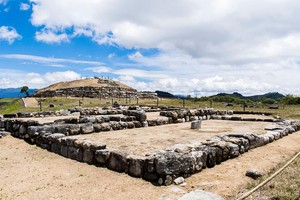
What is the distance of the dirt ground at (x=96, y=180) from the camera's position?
25.2 ft

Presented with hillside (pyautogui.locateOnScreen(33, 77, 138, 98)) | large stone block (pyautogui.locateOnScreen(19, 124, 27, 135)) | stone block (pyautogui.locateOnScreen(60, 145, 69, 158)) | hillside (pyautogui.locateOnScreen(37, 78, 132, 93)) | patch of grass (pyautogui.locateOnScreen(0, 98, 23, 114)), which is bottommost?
stone block (pyautogui.locateOnScreen(60, 145, 69, 158))

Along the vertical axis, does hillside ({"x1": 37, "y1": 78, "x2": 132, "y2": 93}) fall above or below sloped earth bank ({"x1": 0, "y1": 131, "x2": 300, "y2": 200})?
above

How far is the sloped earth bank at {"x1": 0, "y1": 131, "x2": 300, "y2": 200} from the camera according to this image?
7.69 metres

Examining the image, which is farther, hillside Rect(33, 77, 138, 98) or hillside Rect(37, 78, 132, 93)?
hillside Rect(37, 78, 132, 93)

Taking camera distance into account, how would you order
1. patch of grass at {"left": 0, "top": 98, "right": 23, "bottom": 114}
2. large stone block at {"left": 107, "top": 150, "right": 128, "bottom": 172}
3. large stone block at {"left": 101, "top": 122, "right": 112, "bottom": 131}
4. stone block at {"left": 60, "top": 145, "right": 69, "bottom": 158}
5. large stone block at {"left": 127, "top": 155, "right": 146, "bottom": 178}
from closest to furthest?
large stone block at {"left": 127, "top": 155, "right": 146, "bottom": 178} → large stone block at {"left": 107, "top": 150, "right": 128, "bottom": 172} → stone block at {"left": 60, "top": 145, "right": 69, "bottom": 158} → large stone block at {"left": 101, "top": 122, "right": 112, "bottom": 131} → patch of grass at {"left": 0, "top": 98, "right": 23, "bottom": 114}

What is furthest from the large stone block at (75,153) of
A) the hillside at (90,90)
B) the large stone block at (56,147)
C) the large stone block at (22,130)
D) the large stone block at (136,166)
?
the hillside at (90,90)

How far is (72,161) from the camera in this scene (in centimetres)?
1109

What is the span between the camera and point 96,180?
8766 millimetres

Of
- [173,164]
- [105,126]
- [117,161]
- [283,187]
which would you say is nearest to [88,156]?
[117,161]

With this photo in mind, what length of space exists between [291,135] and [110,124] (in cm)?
1065

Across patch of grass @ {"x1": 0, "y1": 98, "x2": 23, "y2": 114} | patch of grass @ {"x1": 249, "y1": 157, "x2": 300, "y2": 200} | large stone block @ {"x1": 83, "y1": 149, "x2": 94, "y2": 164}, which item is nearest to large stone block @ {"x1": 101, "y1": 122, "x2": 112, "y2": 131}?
large stone block @ {"x1": 83, "y1": 149, "x2": 94, "y2": 164}

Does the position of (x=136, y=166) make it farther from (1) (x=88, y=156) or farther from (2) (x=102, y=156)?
(1) (x=88, y=156)

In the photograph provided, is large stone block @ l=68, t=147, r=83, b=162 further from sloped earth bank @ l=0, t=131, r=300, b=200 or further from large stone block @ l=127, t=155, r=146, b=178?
large stone block @ l=127, t=155, r=146, b=178

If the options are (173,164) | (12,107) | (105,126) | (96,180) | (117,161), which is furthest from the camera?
(12,107)
